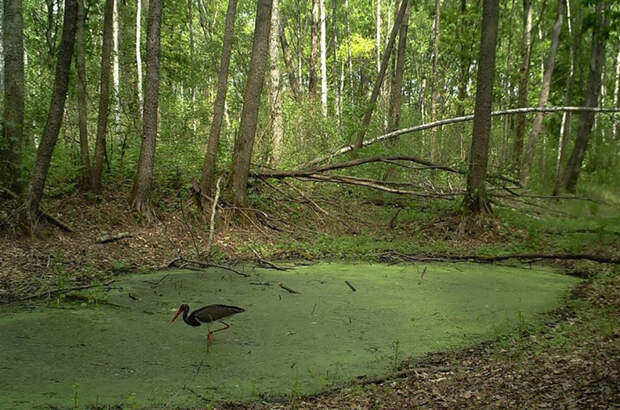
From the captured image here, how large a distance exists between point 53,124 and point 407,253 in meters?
5.02

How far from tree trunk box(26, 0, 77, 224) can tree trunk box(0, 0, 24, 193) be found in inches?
28.5

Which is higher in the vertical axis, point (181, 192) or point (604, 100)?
point (604, 100)

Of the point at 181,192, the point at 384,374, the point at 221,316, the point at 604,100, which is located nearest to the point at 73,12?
the point at 181,192

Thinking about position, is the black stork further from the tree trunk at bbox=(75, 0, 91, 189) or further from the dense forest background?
the tree trunk at bbox=(75, 0, 91, 189)

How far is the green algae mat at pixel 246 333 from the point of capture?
3059 mm

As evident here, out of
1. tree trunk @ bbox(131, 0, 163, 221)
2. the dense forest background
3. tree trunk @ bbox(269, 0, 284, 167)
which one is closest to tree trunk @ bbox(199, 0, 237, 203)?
the dense forest background

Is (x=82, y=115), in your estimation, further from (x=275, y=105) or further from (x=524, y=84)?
(x=524, y=84)

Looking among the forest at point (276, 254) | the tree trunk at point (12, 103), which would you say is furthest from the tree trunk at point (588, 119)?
the tree trunk at point (12, 103)

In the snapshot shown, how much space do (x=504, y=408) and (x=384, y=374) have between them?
0.88 metres

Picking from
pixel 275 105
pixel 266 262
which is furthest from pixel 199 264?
pixel 275 105

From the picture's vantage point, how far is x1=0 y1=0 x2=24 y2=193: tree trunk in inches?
284

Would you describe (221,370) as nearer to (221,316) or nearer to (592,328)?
(221,316)

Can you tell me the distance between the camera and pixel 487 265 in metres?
6.99

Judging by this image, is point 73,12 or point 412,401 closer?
point 412,401
